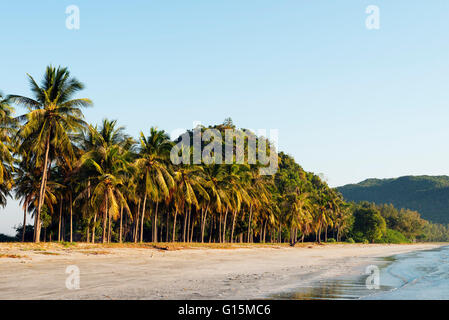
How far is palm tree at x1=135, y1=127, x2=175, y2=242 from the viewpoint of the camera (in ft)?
119

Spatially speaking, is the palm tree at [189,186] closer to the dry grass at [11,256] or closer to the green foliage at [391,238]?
the dry grass at [11,256]

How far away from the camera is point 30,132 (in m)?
28.9

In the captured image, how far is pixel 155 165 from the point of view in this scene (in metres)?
37.3

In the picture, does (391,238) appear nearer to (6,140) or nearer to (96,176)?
(96,176)

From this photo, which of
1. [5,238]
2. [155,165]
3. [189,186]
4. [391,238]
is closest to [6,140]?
[155,165]

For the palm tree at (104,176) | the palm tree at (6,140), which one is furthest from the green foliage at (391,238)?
the palm tree at (6,140)

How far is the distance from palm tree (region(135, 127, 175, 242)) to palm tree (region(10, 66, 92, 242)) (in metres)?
7.39

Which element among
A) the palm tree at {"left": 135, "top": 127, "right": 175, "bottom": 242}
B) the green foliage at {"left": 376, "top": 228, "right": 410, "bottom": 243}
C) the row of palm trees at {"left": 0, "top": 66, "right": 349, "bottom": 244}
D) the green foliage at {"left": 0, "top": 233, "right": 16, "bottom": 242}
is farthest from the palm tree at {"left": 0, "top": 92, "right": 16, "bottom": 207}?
the green foliage at {"left": 376, "top": 228, "right": 410, "bottom": 243}

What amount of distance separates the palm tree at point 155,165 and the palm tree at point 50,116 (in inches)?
291

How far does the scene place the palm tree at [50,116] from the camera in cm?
2919

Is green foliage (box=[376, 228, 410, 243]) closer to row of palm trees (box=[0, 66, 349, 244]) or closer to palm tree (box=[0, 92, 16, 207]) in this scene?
row of palm trees (box=[0, 66, 349, 244])
